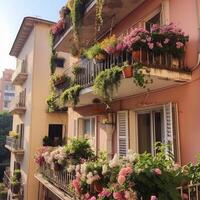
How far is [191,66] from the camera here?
236 inches

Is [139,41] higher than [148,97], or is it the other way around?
[139,41]

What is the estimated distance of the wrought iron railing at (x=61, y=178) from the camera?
23.5 feet

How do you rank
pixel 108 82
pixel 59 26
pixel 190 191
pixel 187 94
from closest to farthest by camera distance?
pixel 190 191
pixel 187 94
pixel 108 82
pixel 59 26

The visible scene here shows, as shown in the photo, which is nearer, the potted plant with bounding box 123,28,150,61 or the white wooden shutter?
the potted plant with bounding box 123,28,150,61

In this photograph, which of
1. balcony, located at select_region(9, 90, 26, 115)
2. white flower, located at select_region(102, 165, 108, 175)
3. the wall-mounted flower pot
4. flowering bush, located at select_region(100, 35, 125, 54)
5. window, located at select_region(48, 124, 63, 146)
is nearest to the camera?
white flower, located at select_region(102, 165, 108, 175)

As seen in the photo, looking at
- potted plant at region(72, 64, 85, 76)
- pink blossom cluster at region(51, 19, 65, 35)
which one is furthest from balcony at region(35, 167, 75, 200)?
pink blossom cluster at region(51, 19, 65, 35)

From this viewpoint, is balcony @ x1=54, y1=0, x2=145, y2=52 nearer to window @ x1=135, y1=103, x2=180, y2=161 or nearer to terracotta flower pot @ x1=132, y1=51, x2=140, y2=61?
terracotta flower pot @ x1=132, y1=51, x2=140, y2=61

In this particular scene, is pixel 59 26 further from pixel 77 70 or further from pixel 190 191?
pixel 190 191

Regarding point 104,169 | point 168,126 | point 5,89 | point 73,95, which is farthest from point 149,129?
point 5,89

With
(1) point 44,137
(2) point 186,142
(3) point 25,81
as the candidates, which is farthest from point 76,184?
(3) point 25,81

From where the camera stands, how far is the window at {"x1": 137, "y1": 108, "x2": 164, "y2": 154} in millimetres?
7296

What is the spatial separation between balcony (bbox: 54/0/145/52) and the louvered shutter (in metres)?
3.43

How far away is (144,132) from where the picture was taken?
26.1 feet

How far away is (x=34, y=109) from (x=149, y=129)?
1209 centimetres
